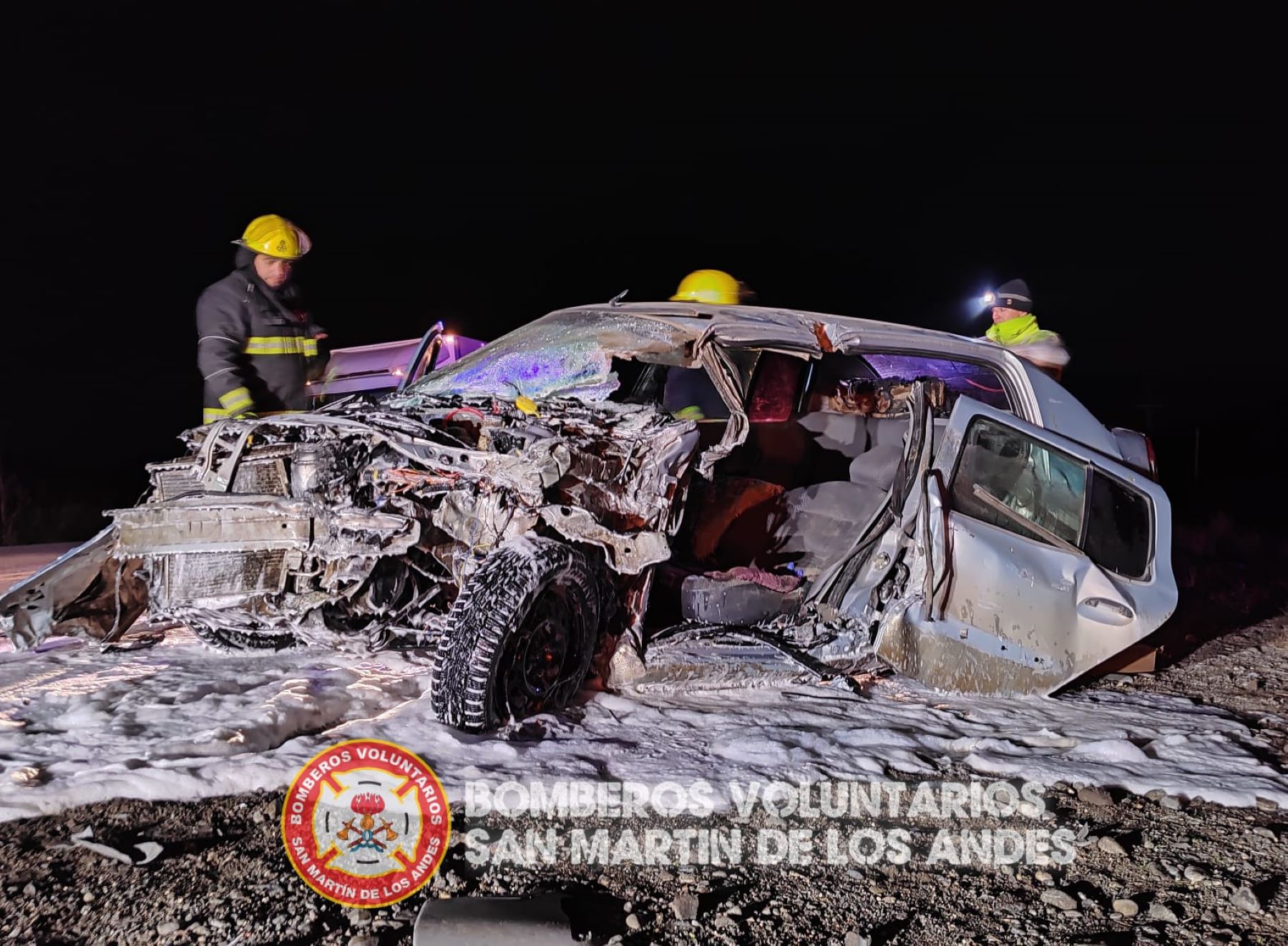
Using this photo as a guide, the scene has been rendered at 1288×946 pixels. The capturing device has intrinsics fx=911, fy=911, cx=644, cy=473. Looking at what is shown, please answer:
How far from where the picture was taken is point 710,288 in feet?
21.3

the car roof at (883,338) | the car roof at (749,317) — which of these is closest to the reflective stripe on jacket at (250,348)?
the car roof at (749,317)

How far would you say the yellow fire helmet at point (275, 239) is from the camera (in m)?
5.23

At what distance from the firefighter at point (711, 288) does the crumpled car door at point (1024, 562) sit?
111 inches

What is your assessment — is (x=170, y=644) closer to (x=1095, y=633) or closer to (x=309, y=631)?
(x=309, y=631)

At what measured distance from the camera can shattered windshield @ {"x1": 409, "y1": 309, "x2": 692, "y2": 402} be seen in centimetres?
423

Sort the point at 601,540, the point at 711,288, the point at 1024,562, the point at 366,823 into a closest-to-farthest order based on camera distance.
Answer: the point at 366,823 < the point at 601,540 < the point at 1024,562 < the point at 711,288

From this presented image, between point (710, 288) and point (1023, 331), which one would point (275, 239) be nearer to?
point (710, 288)

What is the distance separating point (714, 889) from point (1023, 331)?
16.4 feet

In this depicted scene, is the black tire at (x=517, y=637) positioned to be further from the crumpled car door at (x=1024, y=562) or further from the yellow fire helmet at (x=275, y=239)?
the yellow fire helmet at (x=275, y=239)

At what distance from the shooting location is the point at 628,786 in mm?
2926

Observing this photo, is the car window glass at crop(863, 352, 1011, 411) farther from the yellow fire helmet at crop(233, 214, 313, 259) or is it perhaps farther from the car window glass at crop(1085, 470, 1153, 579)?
the yellow fire helmet at crop(233, 214, 313, 259)

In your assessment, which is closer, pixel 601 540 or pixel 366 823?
pixel 366 823

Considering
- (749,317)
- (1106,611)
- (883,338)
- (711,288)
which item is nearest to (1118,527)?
(1106,611)

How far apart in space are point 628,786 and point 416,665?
5.46 ft
